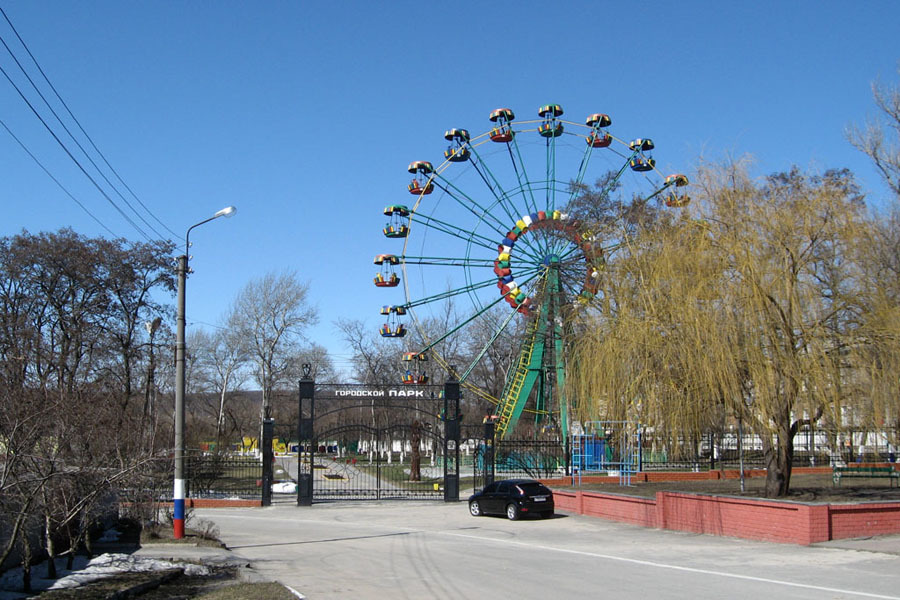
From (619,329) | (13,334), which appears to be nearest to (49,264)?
(13,334)

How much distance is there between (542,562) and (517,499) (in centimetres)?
889

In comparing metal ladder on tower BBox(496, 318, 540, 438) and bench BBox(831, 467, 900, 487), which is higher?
metal ladder on tower BBox(496, 318, 540, 438)

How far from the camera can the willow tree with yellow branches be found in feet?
60.8

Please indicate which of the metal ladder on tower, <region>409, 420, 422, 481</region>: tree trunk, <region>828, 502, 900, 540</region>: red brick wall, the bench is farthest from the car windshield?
the metal ladder on tower

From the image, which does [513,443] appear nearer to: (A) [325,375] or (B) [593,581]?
(B) [593,581]

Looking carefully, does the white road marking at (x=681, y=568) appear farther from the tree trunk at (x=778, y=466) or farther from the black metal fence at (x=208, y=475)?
the black metal fence at (x=208, y=475)

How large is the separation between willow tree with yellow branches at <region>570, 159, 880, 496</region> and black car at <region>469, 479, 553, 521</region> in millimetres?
4926

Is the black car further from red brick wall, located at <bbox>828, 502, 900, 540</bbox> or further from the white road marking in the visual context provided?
red brick wall, located at <bbox>828, 502, 900, 540</bbox>

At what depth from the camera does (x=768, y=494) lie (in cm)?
2138

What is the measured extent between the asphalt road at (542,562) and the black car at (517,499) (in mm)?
449

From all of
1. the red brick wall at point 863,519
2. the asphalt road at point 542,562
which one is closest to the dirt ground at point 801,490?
the red brick wall at point 863,519

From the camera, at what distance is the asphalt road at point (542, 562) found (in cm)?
1270

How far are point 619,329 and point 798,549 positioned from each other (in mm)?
→ 6643

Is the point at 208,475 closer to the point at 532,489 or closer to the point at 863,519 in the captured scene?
the point at 532,489
